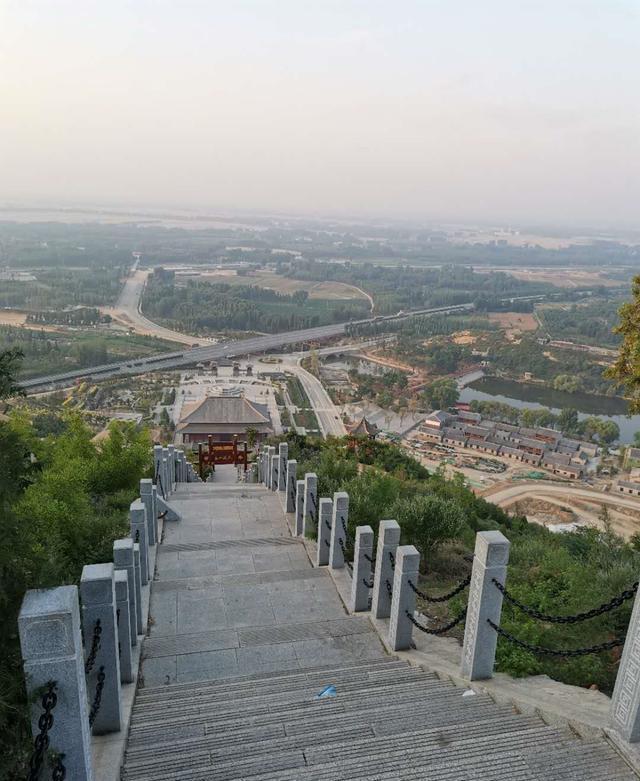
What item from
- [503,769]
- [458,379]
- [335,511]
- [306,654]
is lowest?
[458,379]

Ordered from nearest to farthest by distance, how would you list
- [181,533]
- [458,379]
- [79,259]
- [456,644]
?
1. [456,644]
2. [181,533]
3. [458,379]
4. [79,259]

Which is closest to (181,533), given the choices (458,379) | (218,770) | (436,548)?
(436,548)

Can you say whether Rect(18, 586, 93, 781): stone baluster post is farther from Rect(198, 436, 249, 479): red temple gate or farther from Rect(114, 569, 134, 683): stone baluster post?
Rect(198, 436, 249, 479): red temple gate

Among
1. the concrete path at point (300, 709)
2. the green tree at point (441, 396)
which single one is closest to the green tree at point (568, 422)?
the green tree at point (441, 396)

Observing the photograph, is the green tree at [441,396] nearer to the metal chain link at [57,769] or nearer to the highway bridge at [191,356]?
the highway bridge at [191,356]

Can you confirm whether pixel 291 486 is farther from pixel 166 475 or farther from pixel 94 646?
pixel 94 646

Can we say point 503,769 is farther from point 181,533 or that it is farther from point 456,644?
point 181,533
